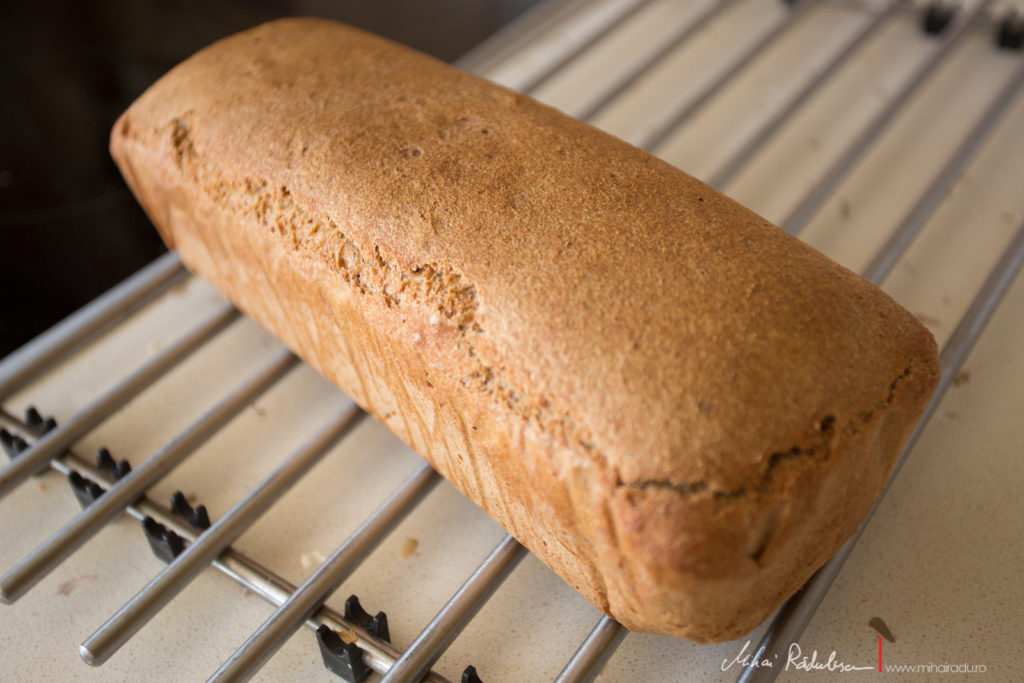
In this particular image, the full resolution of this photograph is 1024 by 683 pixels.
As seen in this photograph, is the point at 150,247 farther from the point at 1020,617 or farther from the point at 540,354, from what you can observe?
the point at 1020,617

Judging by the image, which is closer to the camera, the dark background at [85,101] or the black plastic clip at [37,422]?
the black plastic clip at [37,422]

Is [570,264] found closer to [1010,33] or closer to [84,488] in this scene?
[84,488]

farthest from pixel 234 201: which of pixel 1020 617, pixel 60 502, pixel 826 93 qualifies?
pixel 826 93

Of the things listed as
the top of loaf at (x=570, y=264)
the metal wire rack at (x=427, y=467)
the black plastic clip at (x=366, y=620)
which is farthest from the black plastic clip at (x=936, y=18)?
the black plastic clip at (x=366, y=620)

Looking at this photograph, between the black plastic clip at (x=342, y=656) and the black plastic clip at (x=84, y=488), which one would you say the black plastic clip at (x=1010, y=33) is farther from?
the black plastic clip at (x=84, y=488)

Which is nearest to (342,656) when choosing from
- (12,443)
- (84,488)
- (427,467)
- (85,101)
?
(427,467)

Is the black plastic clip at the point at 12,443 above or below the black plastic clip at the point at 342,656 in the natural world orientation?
above
